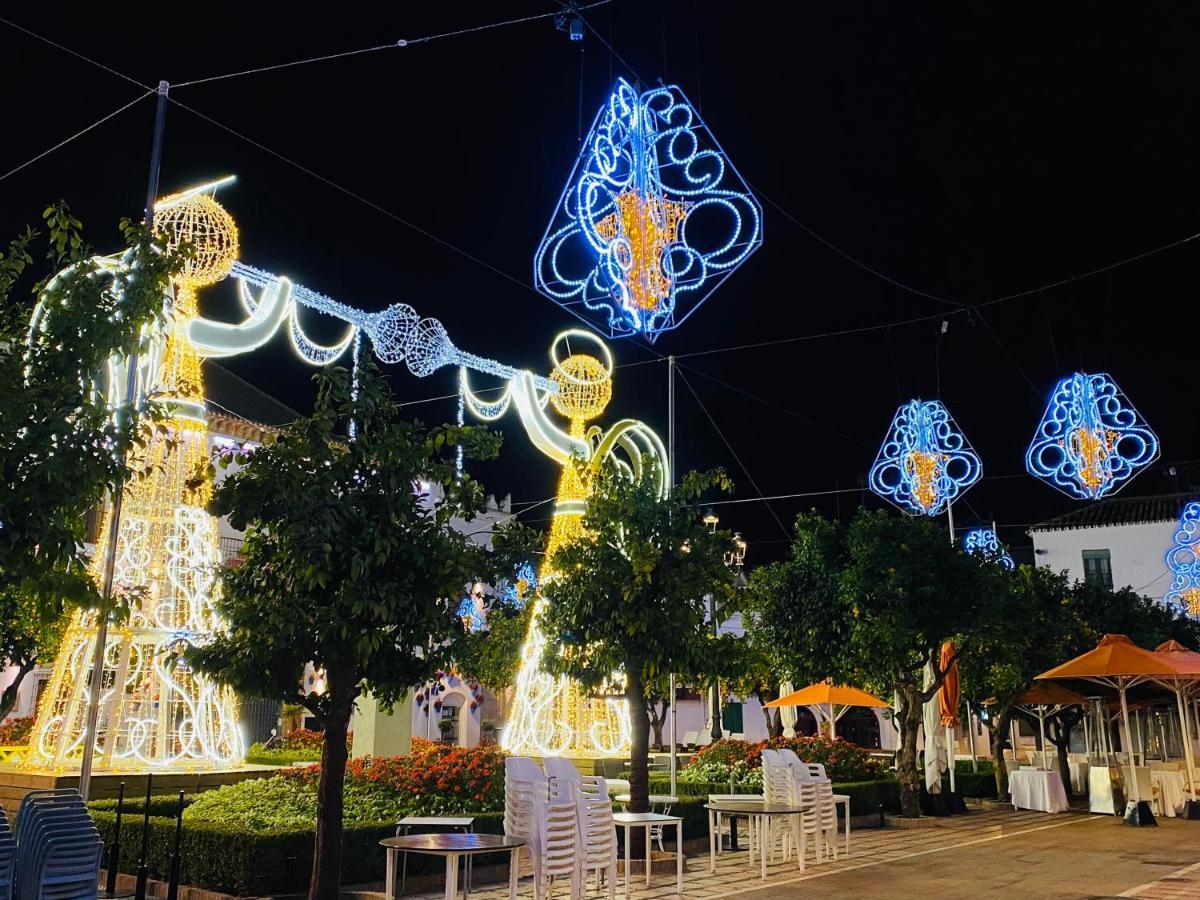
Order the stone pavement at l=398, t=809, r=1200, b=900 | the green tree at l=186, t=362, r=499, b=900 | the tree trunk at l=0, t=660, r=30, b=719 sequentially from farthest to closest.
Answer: the tree trunk at l=0, t=660, r=30, b=719, the stone pavement at l=398, t=809, r=1200, b=900, the green tree at l=186, t=362, r=499, b=900

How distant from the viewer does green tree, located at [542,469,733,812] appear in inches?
496

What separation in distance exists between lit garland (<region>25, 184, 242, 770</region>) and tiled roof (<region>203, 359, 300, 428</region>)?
22526mm

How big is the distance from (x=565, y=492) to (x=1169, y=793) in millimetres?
12576

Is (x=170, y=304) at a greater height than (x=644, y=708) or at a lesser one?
greater

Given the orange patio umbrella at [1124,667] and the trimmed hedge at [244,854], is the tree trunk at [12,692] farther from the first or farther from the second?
the orange patio umbrella at [1124,667]

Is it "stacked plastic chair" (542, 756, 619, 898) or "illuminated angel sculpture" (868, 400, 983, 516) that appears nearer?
"stacked plastic chair" (542, 756, 619, 898)

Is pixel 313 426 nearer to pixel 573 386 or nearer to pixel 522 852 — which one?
pixel 522 852

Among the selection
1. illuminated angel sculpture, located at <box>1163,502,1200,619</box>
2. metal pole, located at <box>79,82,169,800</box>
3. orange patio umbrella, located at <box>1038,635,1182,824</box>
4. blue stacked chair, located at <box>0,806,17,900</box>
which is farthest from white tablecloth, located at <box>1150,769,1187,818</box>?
blue stacked chair, located at <box>0,806,17,900</box>

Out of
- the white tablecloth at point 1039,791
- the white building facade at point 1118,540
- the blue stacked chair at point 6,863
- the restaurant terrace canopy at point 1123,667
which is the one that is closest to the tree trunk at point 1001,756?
the white tablecloth at point 1039,791

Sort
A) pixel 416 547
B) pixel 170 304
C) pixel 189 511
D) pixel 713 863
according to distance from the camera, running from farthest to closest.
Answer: pixel 189 511 → pixel 713 863 → pixel 416 547 → pixel 170 304

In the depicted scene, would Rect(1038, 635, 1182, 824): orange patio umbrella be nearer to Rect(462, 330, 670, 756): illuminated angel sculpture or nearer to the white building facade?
Rect(462, 330, 670, 756): illuminated angel sculpture

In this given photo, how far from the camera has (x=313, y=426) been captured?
944 cm

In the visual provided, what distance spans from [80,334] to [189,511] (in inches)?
275

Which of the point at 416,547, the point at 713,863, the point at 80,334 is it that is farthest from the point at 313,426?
the point at 713,863
